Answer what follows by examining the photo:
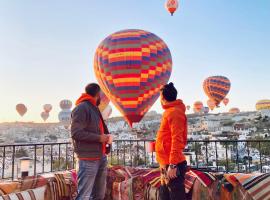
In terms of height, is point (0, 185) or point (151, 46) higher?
point (151, 46)

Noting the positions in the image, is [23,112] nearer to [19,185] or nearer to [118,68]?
[118,68]

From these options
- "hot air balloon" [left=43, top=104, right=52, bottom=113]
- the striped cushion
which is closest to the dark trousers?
the striped cushion

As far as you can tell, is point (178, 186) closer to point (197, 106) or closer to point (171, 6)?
point (171, 6)

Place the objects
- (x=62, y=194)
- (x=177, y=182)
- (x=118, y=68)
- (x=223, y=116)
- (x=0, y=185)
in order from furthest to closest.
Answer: (x=223, y=116)
(x=118, y=68)
(x=62, y=194)
(x=0, y=185)
(x=177, y=182)

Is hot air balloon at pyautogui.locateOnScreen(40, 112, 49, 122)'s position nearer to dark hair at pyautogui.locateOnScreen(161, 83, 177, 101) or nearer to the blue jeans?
the blue jeans

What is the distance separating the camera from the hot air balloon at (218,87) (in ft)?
67.6

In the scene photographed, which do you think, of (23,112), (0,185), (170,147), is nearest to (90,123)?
(170,147)

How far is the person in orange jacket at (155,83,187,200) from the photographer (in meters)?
2.78

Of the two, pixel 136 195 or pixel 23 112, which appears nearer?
pixel 136 195

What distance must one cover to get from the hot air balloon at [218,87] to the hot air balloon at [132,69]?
12309 mm

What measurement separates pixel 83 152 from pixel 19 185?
1.32 m

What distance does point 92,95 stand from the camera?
3326mm

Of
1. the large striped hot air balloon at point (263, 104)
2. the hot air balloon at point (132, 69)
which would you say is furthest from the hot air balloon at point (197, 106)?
the hot air balloon at point (132, 69)

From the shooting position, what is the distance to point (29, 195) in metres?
3.70
